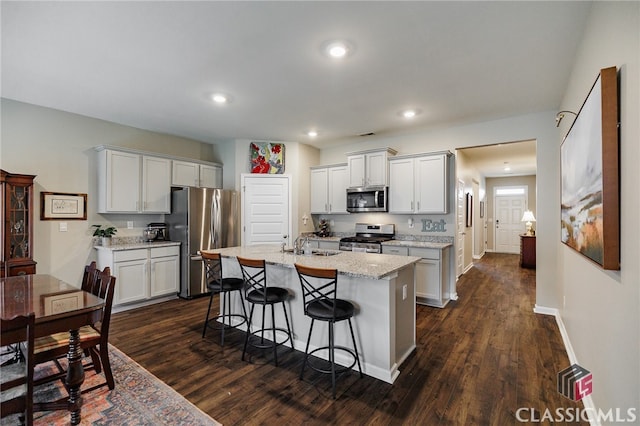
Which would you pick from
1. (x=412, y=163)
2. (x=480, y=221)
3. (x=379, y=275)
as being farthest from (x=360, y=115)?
(x=480, y=221)

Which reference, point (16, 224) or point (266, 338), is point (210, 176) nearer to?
point (16, 224)

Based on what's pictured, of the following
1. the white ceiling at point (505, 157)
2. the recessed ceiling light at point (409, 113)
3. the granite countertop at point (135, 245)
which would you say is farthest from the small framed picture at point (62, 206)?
the white ceiling at point (505, 157)

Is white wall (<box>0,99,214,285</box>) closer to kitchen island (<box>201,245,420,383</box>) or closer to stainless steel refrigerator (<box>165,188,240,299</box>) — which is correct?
stainless steel refrigerator (<box>165,188,240,299</box>)

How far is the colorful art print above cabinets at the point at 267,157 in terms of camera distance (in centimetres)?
543

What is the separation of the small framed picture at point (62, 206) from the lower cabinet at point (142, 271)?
0.60 metres

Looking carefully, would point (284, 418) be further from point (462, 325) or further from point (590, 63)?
point (590, 63)

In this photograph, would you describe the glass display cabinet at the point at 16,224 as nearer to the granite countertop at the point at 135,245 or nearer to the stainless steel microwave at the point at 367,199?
the granite countertop at the point at 135,245

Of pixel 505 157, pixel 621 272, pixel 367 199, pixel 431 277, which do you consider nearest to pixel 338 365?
pixel 621 272

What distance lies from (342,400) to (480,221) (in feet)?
27.3

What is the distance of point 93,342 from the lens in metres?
2.16

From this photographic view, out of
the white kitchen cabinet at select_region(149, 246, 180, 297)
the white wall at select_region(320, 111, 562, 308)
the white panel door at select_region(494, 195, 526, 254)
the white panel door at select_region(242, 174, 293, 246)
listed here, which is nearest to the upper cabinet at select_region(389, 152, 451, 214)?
the white wall at select_region(320, 111, 562, 308)

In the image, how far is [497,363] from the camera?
8.57 feet

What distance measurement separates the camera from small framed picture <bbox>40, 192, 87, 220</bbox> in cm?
→ 378

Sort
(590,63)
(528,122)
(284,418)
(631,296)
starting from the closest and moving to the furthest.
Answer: (631,296) → (284,418) → (590,63) → (528,122)
